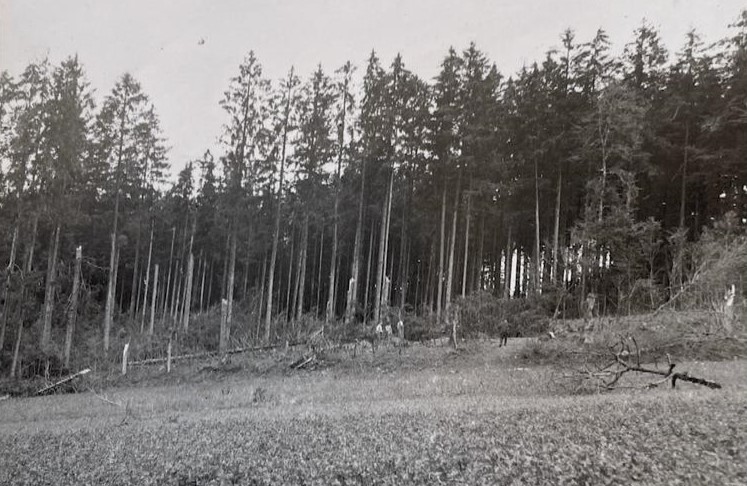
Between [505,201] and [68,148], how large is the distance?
20.9m

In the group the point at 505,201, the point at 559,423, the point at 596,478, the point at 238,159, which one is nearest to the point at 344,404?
the point at 559,423

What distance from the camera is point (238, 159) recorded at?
88.8 ft

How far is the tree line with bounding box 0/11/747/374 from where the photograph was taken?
21.2 metres

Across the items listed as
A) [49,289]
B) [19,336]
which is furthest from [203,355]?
[19,336]

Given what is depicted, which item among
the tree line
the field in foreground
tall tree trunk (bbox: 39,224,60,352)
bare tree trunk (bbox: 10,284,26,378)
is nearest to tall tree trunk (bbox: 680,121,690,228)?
the tree line

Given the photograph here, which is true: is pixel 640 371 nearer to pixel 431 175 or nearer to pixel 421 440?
pixel 421 440

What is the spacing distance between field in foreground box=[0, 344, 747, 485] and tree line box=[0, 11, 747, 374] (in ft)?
32.8

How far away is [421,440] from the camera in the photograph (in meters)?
7.15

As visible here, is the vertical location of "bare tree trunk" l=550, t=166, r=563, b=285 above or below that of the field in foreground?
above

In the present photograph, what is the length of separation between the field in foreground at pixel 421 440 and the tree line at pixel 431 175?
10.00 m

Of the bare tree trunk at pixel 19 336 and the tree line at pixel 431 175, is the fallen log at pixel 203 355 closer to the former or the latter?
the tree line at pixel 431 175

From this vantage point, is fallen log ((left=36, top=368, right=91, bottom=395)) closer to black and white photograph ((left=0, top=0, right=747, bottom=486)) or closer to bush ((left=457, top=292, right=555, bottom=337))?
black and white photograph ((left=0, top=0, right=747, bottom=486))

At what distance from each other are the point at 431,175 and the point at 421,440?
23.4 metres

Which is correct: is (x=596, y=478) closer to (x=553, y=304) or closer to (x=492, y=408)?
(x=492, y=408)
